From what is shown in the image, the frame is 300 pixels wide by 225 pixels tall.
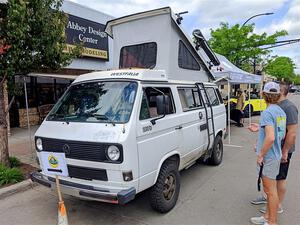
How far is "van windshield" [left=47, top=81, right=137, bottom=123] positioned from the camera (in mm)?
3781

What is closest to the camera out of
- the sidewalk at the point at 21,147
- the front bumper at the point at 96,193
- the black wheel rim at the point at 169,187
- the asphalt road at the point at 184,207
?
the front bumper at the point at 96,193

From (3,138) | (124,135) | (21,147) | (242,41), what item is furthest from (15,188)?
(242,41)

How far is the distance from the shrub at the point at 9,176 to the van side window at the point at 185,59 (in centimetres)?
413

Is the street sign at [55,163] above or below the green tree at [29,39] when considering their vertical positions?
below

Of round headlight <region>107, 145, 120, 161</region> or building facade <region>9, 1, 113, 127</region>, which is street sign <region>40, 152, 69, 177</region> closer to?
round headlight <region>107, 145, 120, 161</region>

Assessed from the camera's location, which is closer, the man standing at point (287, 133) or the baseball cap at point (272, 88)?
the baseball cap at point (272, 88)

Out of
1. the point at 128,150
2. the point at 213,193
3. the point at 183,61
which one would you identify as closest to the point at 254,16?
the point at 183,61

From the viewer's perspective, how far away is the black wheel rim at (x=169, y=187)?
4.28m

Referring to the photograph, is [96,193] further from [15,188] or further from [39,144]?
[15,188]

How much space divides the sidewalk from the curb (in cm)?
116

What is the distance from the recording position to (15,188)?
524 cm

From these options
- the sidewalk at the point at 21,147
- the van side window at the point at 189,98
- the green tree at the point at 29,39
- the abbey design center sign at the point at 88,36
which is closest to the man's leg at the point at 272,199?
the van side window at the point at 189,98

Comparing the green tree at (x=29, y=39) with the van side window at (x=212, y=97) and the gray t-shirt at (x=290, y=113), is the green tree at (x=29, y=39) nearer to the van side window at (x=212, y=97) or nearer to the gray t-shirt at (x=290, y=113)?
the van side window at (x=212, y=97)

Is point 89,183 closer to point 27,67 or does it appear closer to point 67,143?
point 67,143
